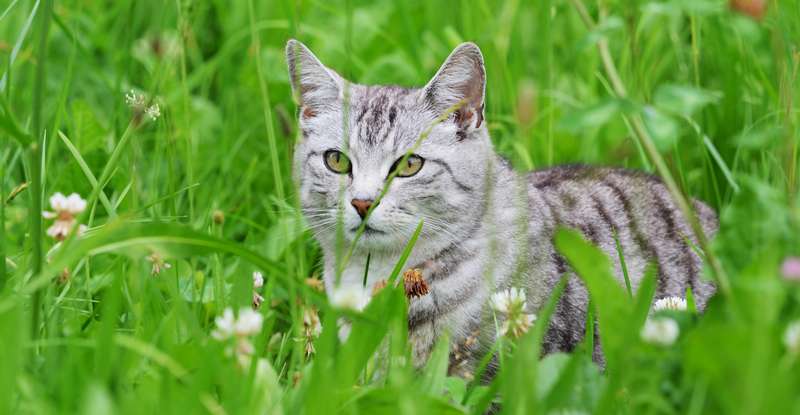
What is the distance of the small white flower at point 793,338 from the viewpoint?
1821 mm

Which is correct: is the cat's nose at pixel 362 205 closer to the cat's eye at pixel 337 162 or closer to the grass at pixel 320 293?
the cat's eye at pixel 337 162

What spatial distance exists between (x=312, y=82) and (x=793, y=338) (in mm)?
2011

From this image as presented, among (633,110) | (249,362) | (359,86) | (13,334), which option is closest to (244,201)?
(359,86)

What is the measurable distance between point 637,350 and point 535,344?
20 cm

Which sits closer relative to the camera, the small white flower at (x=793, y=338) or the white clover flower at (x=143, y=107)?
the small white flower at (x=793, y=338)

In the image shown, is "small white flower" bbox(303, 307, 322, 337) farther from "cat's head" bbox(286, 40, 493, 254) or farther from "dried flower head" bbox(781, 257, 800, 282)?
"dried flower head" bbox(781, 257, 800, 282)

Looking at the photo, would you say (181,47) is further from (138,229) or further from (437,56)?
(437,56)

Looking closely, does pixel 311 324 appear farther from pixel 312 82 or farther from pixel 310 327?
pixel 312 82

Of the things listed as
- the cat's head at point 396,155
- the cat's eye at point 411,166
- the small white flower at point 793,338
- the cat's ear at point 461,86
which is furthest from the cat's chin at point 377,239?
the small white flower at point 793,338

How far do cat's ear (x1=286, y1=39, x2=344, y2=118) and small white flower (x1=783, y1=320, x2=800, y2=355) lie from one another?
Result: 1.87 metres

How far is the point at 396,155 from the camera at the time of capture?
10.4 feet

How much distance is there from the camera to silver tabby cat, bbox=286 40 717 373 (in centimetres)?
299

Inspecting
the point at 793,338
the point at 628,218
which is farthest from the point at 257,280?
the point at 793,338

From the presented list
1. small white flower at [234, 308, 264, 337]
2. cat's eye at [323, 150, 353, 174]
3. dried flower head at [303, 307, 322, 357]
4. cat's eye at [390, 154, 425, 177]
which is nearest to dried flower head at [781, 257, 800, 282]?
small white flower at [234, 308, 264, 337]
